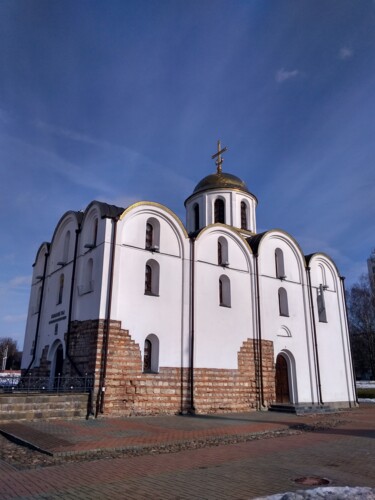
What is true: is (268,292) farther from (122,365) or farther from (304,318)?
(122,365)

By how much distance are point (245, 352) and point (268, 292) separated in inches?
144

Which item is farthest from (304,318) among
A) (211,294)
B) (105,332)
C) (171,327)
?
(105,332)

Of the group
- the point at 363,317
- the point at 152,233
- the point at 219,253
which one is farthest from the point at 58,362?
the point at 363,317

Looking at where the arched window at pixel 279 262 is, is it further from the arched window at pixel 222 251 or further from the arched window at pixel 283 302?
the arched window at pixel 222 251

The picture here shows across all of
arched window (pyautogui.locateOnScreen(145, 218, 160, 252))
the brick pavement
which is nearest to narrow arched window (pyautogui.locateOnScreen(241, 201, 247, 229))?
arched window (pyautogui.locateOnScreen(145, 218, 160, 252))

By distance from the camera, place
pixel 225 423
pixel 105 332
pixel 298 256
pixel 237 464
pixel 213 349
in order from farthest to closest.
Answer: pixel 298 256, pixel 213 349, pixel 105 332, pixel 225 423, pixel 237 464

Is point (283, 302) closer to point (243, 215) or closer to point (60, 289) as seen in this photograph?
point (243, 215)

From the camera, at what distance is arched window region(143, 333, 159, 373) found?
16344 millimetres

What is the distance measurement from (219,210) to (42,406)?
1561 centimetres

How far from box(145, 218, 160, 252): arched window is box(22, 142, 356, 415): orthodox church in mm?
48

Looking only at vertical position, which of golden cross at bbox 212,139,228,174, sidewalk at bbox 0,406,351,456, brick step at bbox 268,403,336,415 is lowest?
sidewalk at bbox 0,406,351,456

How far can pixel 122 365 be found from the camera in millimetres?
15312

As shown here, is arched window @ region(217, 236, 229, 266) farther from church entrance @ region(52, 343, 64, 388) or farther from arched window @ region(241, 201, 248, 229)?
church entrance @ region(52, 343, 64, 388)

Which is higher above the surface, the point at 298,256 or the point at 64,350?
the point at 298,256
